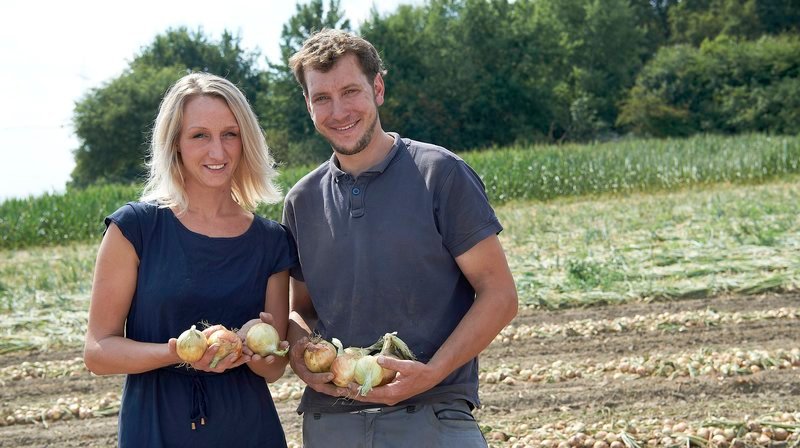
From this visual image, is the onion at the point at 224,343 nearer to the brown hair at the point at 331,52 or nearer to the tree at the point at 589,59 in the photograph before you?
the brown hair at the point at 331,52

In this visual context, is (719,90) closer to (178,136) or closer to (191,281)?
(178,136)

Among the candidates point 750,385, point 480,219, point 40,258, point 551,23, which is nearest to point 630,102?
point 551,23

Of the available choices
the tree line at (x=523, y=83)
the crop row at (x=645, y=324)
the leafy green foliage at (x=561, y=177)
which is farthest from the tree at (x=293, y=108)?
the crop row at (x=645, y=324)

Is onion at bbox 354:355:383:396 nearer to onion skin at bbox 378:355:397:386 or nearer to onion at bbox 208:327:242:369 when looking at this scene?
onion skin at bbox 378:355:397:386

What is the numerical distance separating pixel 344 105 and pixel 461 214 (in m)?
0.54

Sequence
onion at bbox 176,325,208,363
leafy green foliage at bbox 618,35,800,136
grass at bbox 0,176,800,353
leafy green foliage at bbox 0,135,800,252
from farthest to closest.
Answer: leafy green foliage at bbox 618,35,800,136 < leafy green foliage at bbox 0,135,800,252 < grass at bbox 0,176,800,353 < onion at bbox 176,325,208,363

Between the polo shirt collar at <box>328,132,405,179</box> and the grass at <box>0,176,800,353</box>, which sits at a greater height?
the polo shirt collar at <box>328,132,405,179</box>

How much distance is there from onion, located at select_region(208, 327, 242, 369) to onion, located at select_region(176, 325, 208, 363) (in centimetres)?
4

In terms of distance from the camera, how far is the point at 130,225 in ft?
9.87

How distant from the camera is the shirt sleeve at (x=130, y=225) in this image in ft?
9.81

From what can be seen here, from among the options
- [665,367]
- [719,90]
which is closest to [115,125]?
[719,90]

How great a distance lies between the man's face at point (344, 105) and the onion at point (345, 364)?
2.19 feet

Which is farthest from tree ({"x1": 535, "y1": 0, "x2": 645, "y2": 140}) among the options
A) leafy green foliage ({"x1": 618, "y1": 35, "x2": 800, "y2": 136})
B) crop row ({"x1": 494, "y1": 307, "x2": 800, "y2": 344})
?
crop row ({"x1": 494, "y1": 307, "x2": 800, "y2": 344})

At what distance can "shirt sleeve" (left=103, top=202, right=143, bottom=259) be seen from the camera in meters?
2.99
